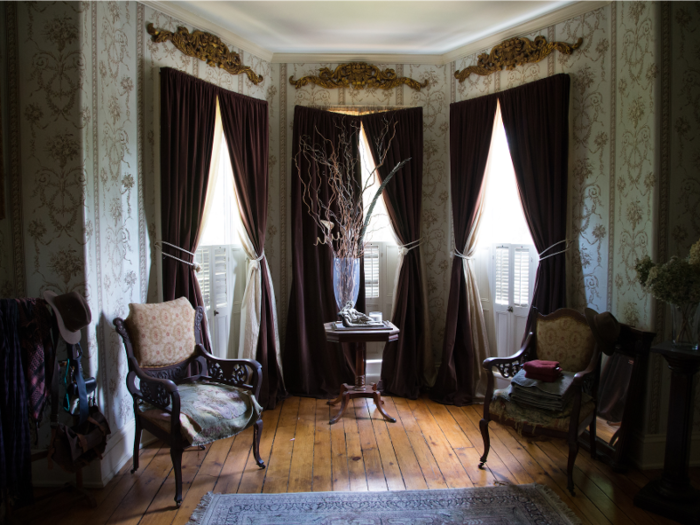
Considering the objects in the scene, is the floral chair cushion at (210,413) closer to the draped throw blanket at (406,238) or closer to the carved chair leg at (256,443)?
the carved chair leg at (256,443)

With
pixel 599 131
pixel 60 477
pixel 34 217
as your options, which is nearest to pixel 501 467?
pixel 599 131

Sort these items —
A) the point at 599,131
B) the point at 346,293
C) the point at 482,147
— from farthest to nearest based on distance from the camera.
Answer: the point at 482,147 → the point at 346,293 → the point at 599,131

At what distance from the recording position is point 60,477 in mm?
2658

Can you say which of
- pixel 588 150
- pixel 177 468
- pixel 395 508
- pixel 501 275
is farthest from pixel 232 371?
pixel 588 150

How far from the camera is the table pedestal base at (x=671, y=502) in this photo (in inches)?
91.7

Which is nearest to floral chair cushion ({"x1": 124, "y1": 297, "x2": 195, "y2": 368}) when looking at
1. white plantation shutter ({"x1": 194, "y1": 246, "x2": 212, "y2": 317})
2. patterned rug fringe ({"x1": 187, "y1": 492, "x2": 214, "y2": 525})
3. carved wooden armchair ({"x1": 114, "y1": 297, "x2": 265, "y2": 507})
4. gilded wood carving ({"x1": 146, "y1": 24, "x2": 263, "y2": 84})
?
carved wooden armchair ({"x1": 114, "y1": 297, "x2": 265, "y2": 507})

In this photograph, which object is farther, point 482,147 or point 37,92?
point 482,147

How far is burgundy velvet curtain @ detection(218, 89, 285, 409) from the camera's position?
12.4 ft

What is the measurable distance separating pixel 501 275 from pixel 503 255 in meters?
0.17

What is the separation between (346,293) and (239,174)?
1.30 metres

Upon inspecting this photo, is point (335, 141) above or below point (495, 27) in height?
below

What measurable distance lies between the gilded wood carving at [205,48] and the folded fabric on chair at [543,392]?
3179mm

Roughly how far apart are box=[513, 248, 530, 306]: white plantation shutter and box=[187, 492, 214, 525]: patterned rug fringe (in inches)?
106

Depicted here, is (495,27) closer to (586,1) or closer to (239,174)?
(586,1)
